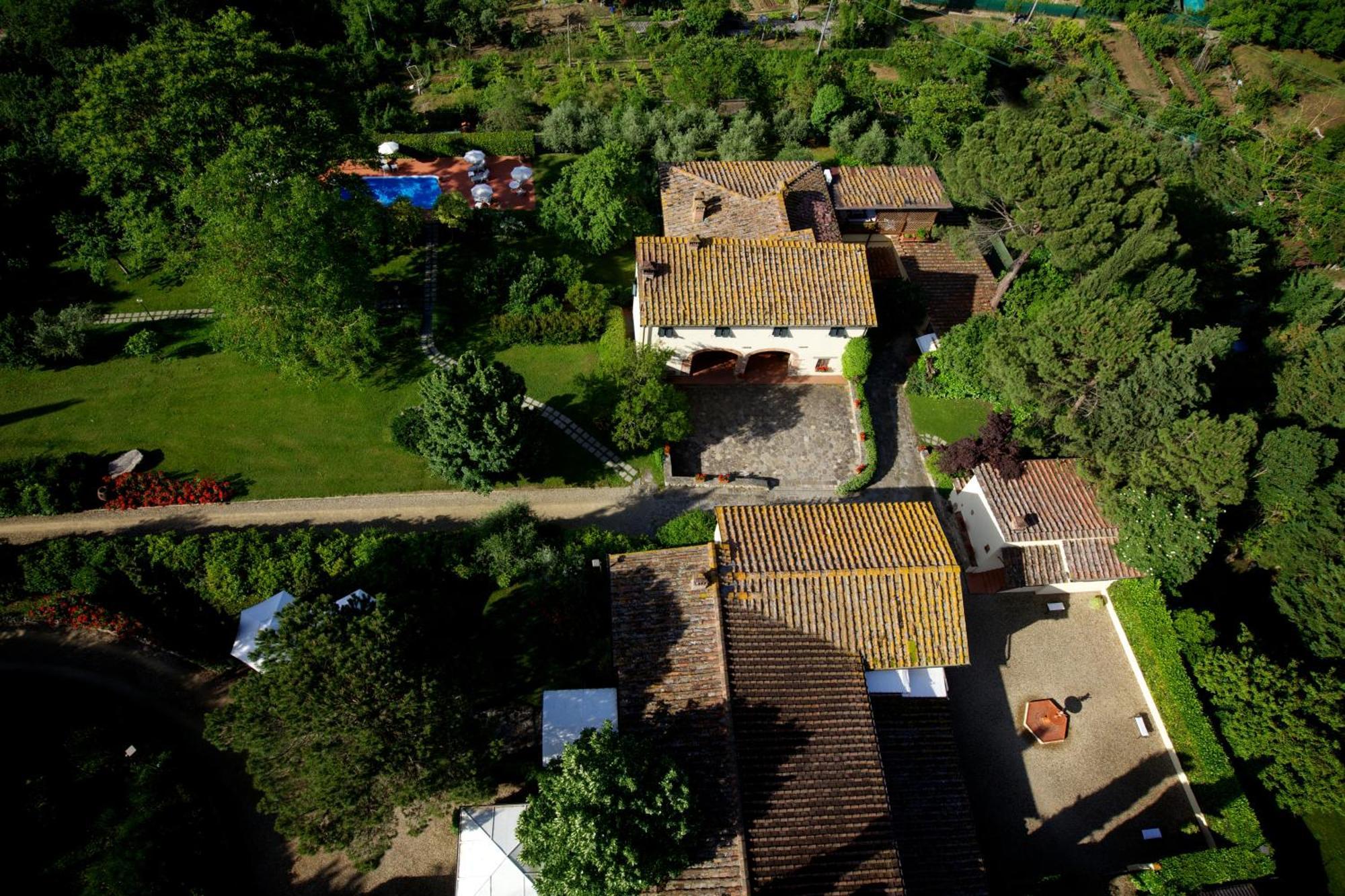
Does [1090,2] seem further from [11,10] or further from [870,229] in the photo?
[11,10]

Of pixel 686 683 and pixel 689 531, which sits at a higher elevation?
pixel 689 531

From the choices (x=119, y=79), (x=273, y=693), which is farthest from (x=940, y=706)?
(x=119, y=79)

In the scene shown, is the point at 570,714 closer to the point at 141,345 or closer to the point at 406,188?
the point at 141,345

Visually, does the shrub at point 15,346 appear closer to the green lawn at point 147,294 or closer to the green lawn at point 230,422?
the green lawn at point 230,422

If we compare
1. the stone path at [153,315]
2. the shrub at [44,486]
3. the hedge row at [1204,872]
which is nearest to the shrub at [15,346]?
the stone path at [153,315]

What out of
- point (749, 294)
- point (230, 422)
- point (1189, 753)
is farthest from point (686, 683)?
point (230, 422)

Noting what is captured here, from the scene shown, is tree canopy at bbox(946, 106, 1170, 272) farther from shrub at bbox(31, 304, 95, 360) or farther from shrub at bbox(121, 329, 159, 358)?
shrub at bbox(31, 304, 95, 360)

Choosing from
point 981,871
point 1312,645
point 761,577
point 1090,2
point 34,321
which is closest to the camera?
point 981,871
